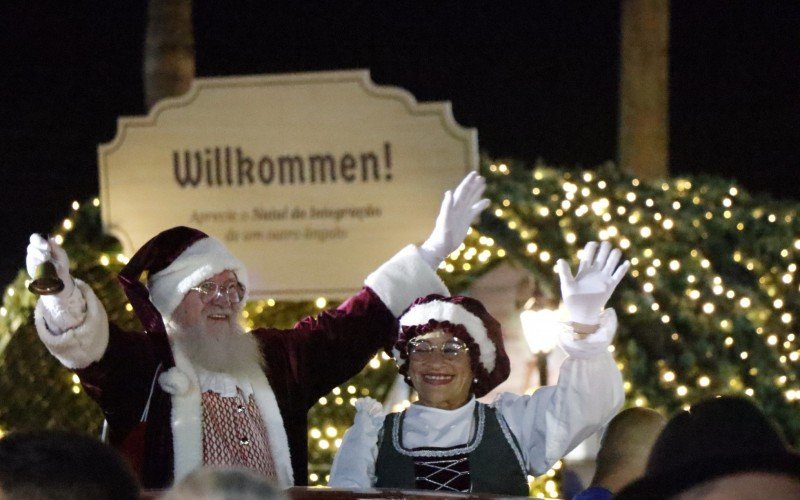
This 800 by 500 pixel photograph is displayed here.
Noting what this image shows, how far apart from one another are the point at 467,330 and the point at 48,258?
51.0 inches

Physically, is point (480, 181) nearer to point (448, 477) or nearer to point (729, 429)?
point (448, 477)

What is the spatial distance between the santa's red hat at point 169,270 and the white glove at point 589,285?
114 cm

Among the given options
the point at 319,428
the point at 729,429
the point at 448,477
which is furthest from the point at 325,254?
the point at 729,429

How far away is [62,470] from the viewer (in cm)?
238

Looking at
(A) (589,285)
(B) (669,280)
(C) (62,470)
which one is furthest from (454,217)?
(C) (62,470)

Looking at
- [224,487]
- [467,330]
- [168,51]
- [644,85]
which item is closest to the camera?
[224,487]

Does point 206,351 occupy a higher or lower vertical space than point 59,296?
lower

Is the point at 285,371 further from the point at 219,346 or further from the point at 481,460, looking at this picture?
the point at 481,460

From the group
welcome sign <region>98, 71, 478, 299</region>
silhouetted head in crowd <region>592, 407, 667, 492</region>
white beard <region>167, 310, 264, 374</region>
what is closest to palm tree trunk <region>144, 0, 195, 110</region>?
welcome sign <region>98, 71, 478, 299</region>

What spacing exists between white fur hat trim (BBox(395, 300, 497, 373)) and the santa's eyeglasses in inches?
24.0

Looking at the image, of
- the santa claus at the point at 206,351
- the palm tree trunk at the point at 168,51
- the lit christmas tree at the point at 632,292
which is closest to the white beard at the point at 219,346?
the santa claus at the point at 206,351

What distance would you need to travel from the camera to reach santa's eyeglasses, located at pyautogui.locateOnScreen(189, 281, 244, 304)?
479 cm

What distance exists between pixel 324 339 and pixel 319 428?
10.0ft

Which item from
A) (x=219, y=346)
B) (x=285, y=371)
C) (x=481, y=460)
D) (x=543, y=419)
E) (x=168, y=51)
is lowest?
(x=481, y=460)
